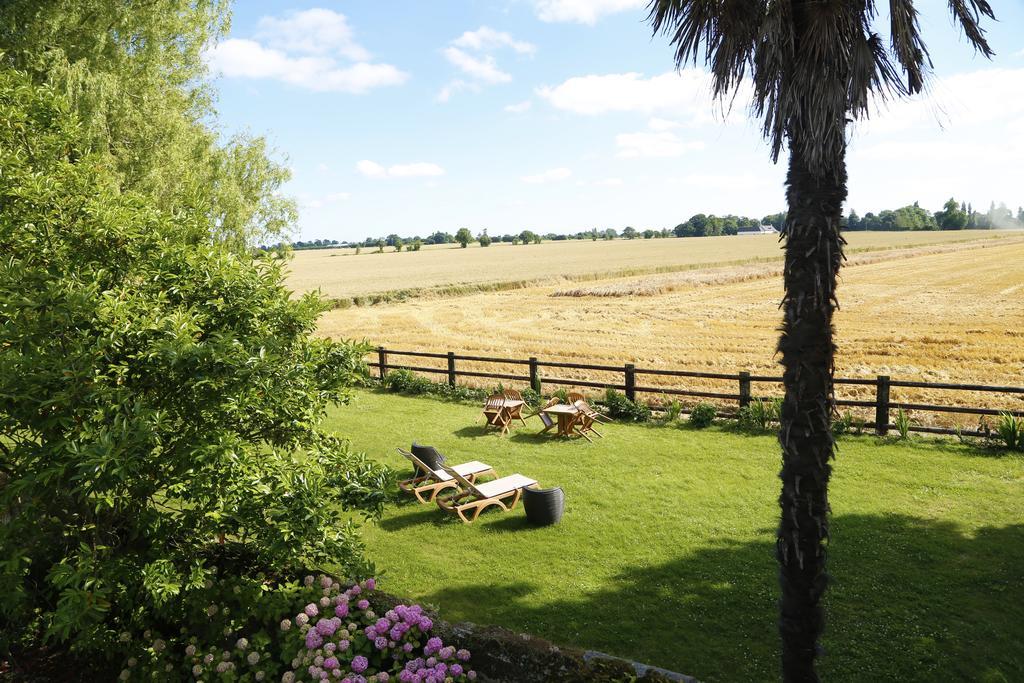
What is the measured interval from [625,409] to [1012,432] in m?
7.36

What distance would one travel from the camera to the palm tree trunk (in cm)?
494

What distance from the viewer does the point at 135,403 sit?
4895mm

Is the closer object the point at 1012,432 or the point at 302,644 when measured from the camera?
the point at 302,644

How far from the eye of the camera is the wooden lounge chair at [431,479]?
36.3 feet

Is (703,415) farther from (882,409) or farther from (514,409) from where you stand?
(514,409)

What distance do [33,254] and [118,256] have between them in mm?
625

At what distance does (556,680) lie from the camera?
17.9ft

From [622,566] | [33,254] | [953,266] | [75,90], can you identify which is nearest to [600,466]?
[622,566]

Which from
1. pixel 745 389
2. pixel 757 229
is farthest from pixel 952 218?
pixel 745 389

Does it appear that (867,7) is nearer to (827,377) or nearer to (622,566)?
(827,377)

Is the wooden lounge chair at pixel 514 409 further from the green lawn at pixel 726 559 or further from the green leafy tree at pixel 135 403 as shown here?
the green leafy tree at pixel 135 403

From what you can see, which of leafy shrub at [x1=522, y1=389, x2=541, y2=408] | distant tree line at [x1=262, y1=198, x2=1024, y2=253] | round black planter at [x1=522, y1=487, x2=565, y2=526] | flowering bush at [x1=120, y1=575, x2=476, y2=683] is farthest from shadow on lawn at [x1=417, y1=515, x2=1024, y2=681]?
distant tree line at [x1=262, y1=198, x2=1024, y2=253]

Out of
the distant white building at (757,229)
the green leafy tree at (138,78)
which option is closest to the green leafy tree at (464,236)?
the distant white building at (757,229)

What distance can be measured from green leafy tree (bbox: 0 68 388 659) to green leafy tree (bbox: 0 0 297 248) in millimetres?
6562
